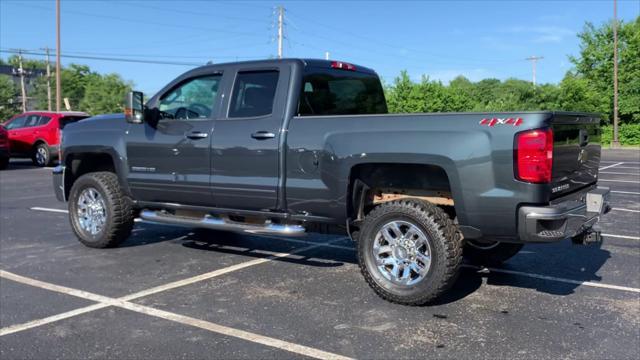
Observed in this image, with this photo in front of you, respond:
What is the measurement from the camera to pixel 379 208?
15.6 ft

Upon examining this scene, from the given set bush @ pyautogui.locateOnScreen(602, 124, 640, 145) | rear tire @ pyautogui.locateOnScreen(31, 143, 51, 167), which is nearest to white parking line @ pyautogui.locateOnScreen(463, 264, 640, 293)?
rear tire @ pyautogui.locateOnScreen(31, 143, 51, 167)

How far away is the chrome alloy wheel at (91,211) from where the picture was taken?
21.8 ft

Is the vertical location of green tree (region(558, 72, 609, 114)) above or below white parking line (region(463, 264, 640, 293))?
above

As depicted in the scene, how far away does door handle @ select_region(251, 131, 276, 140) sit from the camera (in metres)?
5.23

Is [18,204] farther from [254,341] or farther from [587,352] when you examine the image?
[587,352]

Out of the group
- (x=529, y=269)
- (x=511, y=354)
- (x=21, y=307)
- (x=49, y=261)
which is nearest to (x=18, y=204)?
A: (x=49, y=261)

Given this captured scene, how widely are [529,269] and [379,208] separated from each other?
2.05 meters

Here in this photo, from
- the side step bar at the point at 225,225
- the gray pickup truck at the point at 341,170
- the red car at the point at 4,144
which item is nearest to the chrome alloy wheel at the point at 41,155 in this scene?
the red car at the point at 4,144

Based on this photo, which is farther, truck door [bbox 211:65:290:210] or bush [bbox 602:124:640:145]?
bush [bbox 602:124:640:145]

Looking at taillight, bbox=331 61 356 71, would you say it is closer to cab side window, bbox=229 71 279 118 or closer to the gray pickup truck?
the gray pickup truck

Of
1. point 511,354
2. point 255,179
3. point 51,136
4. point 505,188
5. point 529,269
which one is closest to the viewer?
point 511,354

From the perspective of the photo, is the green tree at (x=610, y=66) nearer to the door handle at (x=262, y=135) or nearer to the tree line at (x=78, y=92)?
the door handle at (x=262, y=135)

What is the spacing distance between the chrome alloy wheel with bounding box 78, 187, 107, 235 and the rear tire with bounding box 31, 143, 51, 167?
13.1 m

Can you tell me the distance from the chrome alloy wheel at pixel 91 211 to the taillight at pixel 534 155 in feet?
15.4
